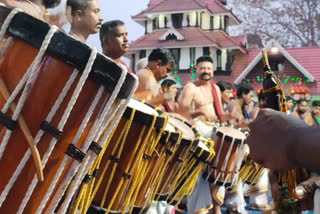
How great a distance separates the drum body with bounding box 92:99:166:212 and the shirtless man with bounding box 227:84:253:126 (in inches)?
195

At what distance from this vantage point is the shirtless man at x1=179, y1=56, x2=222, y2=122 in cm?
659

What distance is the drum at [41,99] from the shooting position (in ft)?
5.67

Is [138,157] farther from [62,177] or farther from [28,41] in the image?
[28,41]

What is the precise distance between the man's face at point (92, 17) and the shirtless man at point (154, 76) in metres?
0.70

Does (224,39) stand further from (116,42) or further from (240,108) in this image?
(116,42)

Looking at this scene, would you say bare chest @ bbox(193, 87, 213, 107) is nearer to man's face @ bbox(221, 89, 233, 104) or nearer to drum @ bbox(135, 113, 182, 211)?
man's face @ bbox(221, 89, 233, 104)

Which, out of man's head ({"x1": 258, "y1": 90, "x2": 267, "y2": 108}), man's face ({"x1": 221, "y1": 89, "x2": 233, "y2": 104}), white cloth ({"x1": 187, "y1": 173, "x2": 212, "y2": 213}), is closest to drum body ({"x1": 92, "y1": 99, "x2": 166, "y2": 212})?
man's head ({"x1": 258, "y1": 90, "x2": 267, "y2": 108})

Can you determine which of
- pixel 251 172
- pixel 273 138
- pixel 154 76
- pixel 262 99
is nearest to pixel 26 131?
pixel 273 138

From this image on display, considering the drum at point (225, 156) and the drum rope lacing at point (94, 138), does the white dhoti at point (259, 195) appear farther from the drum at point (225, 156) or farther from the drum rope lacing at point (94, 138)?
the drum rope lacing at point (94, 138)

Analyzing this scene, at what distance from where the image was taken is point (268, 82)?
2043mm

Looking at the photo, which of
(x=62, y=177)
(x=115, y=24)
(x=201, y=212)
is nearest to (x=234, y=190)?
(x=201, y=212)

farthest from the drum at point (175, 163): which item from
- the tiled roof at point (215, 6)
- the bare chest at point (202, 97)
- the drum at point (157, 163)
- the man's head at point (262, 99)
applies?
the tiled roof at point (215, 6)

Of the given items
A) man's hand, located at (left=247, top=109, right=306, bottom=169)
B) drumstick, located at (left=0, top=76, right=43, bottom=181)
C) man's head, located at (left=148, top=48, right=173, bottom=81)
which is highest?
man's head, located at (left=148, top=48, right=173, bottom=81)

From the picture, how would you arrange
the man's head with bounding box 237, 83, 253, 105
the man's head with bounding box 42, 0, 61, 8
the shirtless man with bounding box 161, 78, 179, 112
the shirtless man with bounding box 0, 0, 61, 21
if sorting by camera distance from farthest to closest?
the man's head with bounding box 237, 83, 253, 105
the shirtless man with bounding box 161, 78, 179, 112
the man's head with bounding box 42, 0, 61, 8
the shirtless man with bounding box 0, 0, 61, 21
